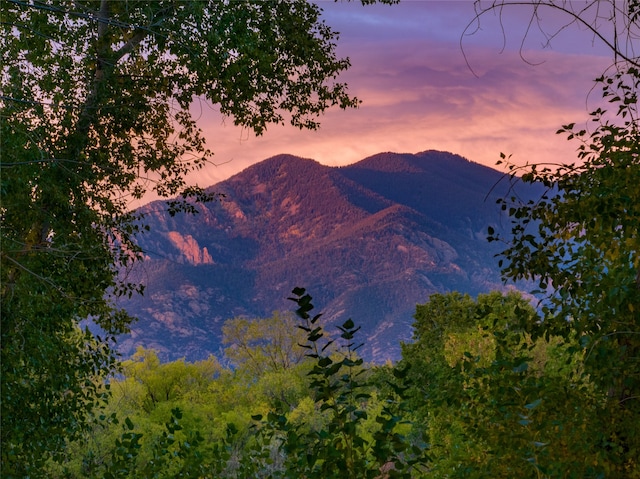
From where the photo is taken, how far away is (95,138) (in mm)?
13203

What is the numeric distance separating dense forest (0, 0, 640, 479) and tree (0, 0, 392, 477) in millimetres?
38

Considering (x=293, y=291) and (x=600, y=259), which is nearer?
(x=293, y=291)

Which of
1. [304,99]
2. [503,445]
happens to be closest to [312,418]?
[304,99]

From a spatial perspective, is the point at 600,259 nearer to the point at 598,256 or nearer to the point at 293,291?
the point at 598,256

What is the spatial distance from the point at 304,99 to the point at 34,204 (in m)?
5.69

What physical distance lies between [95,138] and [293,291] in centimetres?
910

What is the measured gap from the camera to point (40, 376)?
1119 cm

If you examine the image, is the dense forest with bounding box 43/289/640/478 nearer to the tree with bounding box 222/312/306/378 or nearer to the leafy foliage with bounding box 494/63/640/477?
the leafy foliage with bounding box 494/63/640/477

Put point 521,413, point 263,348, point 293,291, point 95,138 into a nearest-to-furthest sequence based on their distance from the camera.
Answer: point 293,291, point 521,413, point 95,138, point 263,348

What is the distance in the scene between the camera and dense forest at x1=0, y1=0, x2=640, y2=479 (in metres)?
6.44

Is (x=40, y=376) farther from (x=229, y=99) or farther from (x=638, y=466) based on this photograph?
(x=638, y=466)

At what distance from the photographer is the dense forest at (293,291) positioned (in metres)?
6.44

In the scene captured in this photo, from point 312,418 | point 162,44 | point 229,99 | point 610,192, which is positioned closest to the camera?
point 610,192

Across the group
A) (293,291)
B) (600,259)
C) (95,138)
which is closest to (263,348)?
(95,138)
